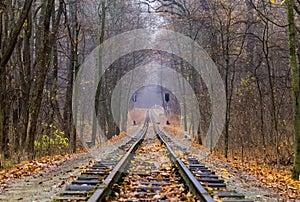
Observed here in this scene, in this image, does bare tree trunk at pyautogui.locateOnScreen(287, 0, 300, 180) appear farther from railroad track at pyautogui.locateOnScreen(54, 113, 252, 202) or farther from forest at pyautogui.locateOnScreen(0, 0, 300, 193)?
railroad track at pyautogui.locateOnScreen(54, 113, 252, 202)

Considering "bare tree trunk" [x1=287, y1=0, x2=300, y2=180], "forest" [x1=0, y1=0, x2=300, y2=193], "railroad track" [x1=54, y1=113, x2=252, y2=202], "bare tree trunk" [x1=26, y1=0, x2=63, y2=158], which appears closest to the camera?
"railroad track" [x1=54, y1=113, x2=252, y2=202]

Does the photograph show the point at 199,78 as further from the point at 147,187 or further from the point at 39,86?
the point at 147,187

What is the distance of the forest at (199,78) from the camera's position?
13.5 m

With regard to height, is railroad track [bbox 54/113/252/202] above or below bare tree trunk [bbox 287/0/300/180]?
below

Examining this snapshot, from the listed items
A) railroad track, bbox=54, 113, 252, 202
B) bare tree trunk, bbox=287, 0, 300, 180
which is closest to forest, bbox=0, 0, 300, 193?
bare tree trunk, bbox=287, 0, 300, 180

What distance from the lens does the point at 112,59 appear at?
30.8m

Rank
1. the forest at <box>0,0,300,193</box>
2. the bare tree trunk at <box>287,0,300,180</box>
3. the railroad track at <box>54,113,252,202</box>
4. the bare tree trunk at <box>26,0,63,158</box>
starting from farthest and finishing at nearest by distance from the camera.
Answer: the bare tree trunk at <box>26,0,63,158</box>
the forest at <box>0,0,300,193</box>
the bare tree trunk at <box>287,0,300,180</box>
the railroad track at <box>54,113,252,202</box>

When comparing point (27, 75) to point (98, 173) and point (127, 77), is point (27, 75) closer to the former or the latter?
point (98, 173)

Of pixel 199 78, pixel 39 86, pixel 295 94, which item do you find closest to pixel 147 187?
pixel 295 94

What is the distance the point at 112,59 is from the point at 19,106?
13.8 meters

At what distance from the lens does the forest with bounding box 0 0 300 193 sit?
44.1 ft

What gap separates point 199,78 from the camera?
28766 mm

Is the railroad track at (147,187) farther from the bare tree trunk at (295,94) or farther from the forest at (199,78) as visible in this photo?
the forest at (199,78)

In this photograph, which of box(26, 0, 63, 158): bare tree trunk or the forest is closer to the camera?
the forest
